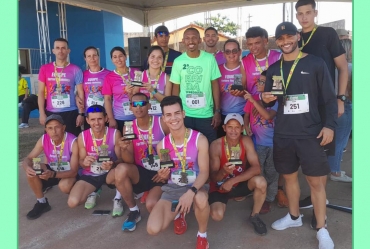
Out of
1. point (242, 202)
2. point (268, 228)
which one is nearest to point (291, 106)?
point (268, 228)

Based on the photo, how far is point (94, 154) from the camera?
3871 millimetres

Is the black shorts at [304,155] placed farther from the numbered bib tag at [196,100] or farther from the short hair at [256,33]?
the short hair at [256,33]

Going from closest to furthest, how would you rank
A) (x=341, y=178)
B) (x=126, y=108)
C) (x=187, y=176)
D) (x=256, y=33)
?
(x=187, y=176) < (x=256, y=33) < (x=126, y=108) < (x=341, y=178)

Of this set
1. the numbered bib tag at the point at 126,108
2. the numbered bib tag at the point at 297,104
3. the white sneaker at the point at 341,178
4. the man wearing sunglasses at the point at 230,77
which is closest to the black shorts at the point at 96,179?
the numbered bib tag at the point at 126,108

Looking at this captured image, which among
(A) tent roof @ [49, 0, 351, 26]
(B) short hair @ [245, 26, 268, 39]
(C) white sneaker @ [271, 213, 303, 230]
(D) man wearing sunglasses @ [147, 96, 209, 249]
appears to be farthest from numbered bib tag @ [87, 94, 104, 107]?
(A) tent roof @ [49, 0, 351, 26]

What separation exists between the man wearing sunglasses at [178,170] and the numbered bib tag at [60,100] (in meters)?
1.67

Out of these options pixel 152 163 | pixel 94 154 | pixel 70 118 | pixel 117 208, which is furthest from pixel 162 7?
pixel 117 208

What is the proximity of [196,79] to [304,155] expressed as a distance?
148cm

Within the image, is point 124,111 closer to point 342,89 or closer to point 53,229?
point 53,229

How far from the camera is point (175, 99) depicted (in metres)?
3.18

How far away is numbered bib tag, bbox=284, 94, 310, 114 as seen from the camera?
9.17 feet

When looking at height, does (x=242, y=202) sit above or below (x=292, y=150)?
below

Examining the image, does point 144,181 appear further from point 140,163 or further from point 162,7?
point 162,7

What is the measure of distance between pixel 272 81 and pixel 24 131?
25.4 feet
